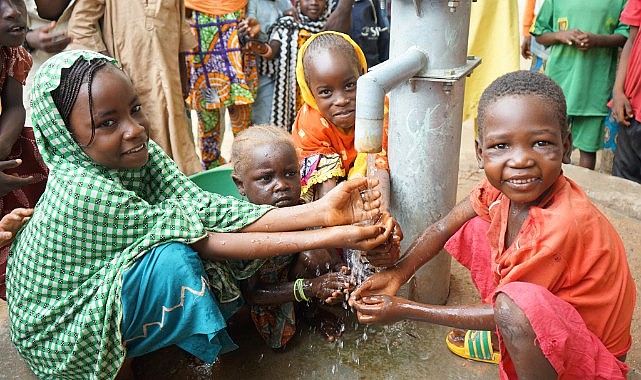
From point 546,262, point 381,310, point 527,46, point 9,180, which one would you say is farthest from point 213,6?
point 546,262

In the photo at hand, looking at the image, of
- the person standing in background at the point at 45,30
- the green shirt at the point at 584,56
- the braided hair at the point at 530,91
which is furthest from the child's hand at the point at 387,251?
the green shirt at the point at 584,56

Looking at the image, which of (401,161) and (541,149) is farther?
(401,161)

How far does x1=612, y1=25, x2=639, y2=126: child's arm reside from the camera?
3.17 metres

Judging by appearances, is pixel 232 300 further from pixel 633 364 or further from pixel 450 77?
pixel 633 364

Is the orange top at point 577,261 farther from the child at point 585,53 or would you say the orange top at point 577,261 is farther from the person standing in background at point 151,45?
the person standing in background at point 151,45

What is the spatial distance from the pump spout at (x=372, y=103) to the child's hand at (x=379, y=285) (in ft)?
1.43

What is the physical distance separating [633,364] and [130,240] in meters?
1.59

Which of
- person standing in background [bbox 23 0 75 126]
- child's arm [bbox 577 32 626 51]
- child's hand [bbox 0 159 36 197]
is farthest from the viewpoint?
child's arm [bbox 577 32 626 51]

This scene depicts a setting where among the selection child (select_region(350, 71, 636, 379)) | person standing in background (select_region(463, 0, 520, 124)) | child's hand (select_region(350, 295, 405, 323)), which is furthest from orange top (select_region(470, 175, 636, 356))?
person standing in background (select_region(463, 0, 520, 124))

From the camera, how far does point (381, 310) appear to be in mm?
1629

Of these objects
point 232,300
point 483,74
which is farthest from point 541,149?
point 483,74

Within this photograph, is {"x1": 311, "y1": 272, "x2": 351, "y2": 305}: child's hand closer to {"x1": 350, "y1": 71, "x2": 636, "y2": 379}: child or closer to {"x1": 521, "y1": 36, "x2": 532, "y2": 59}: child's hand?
{"x1": 350, "y1": 71, "x2": 636, "y2": 379}: child

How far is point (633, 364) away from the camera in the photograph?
1.81 metres

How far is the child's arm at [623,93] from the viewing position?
3172 mm
